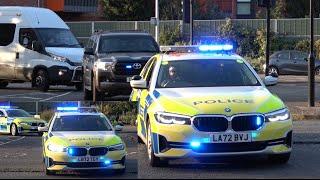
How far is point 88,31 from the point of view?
52.9 metres

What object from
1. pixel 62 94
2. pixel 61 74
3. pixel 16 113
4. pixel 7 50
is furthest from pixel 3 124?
pixel 61 74

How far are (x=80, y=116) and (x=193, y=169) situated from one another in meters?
3.60

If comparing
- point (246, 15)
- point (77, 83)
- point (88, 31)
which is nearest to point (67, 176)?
point (77, 83)

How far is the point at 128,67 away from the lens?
58.0ft

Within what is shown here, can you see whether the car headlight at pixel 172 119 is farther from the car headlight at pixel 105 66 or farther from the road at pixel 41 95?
the road at pixel 41 95

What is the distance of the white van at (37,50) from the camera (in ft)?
77.8

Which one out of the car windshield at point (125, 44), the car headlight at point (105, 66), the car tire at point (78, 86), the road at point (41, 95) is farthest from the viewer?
the car tire at point (78, 86)

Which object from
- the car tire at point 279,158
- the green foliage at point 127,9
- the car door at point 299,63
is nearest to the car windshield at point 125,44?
the car tire at point 279,158

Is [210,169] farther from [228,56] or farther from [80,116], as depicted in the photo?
[80,116]

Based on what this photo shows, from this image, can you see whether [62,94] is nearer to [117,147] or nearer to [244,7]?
[117,147]

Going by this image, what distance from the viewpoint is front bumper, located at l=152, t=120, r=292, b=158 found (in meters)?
9.15

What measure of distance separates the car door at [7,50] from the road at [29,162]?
915 cm

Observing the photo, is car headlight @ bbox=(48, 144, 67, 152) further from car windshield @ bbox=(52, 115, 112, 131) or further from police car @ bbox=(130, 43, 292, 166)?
police car @ bbox=(130, 43, 292, 166)

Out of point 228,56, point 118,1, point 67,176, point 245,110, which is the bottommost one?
point 67,176
